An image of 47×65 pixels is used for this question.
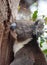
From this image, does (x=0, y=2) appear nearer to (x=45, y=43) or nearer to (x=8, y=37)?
(x=8, y=37)

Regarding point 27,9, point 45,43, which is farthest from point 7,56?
point 27,9

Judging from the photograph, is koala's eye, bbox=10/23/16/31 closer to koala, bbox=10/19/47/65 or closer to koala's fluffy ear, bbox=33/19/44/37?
koala, bbox=10/19/47/65

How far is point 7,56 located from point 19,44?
5.8 inches

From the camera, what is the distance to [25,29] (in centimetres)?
146

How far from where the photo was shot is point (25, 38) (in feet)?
5.00

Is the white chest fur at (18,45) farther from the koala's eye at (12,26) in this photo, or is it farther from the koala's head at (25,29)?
the koala's eye at (12,26)

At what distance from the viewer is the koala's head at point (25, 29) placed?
1413mm

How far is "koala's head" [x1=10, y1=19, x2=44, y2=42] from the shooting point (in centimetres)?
141

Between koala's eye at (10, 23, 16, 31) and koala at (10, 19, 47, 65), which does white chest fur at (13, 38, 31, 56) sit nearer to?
koala at (10, 19, 47, 65)

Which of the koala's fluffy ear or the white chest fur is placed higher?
the koala's fluffy ear

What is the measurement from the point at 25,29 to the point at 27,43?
0.45 ft

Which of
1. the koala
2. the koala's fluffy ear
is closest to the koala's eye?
the koala

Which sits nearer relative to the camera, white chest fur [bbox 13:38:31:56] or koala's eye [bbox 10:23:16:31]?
koala's eye [bbox 10:23:16:31]

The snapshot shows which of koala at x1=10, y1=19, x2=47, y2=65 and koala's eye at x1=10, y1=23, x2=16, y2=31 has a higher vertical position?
koala's eye at x1=10, y1=23, x2=16, y2=31
